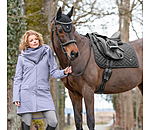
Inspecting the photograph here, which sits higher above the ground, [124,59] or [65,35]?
[65,35]

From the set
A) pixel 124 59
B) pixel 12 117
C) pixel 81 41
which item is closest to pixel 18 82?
pixel 81 41

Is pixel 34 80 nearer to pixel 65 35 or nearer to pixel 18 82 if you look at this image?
pixel 18 82

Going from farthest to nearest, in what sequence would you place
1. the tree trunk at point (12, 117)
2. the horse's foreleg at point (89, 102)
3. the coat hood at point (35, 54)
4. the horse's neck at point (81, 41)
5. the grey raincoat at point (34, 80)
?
1. the tree trunk at point (12, 117)
2. the horse's neck at point (81, 41)
3. the horse's foreleg at point (89, 102)
4. the coat hood at point (35, 54)
5. the grey raincoat at point (34, 80)

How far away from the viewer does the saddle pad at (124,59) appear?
3.06m

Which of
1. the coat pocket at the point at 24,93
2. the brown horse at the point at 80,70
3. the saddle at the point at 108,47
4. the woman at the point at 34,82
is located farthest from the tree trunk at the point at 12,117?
the saddle at the point at 108,47

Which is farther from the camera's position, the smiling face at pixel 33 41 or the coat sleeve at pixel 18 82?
the smiling face at pixel 33 41

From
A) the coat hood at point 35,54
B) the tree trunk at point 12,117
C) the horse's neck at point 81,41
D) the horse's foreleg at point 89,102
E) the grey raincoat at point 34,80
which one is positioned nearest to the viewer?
the grey raincoat at point 34,80

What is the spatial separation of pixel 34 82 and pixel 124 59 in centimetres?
156

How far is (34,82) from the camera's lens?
255cm

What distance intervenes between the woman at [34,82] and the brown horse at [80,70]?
0.26 meters

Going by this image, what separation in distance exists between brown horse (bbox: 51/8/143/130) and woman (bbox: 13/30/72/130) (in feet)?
0.86

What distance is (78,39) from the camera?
3.03 m

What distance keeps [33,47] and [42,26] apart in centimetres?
431

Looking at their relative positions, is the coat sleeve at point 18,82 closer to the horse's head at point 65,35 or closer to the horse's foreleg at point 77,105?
the horse's head at point 65,35
